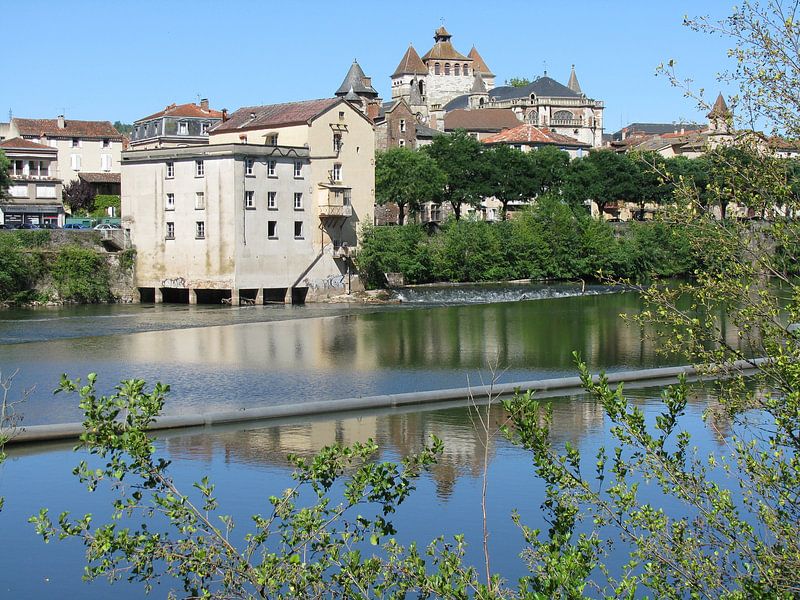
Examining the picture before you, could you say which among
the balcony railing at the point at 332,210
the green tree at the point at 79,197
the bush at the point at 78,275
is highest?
the green tree at the point at 79,197

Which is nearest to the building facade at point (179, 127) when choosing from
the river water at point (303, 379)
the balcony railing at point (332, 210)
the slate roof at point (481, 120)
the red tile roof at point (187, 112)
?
the red tile roof at point (187, 112)

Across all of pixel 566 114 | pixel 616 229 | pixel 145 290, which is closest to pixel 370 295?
pixel 145 290

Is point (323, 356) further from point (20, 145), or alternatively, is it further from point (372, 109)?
point (372, 109)

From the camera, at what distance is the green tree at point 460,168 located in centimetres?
8119

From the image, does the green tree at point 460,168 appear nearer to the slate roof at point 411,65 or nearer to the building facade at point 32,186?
the building facade at point 32,186

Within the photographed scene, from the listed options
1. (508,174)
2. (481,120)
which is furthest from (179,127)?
(481,120)

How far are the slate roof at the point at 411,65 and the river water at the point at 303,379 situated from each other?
306 ft

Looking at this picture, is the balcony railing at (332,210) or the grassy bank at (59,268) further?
the balcony railing at (332,210)

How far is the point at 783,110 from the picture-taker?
10766 millimetres

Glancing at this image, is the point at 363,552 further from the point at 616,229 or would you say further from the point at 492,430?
the point at 616,229

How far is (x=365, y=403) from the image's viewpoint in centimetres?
2516

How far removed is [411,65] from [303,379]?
12273cm

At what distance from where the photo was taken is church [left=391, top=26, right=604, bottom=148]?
12500cm

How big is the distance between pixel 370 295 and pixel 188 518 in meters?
48.5
